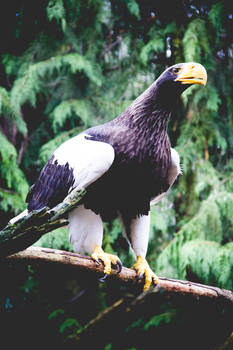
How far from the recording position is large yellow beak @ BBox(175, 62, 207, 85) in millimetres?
Result: 2645

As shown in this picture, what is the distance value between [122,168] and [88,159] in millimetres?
212

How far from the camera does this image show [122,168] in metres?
2.60

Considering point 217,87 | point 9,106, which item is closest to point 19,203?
point 9,106

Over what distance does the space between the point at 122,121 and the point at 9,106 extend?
183 centimetres

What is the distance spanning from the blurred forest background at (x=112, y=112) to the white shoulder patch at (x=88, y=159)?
1.35 metres

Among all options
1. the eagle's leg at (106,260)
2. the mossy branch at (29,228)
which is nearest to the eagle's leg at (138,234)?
the eagle's leg at (106,260)

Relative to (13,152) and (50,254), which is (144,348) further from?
(50,254)

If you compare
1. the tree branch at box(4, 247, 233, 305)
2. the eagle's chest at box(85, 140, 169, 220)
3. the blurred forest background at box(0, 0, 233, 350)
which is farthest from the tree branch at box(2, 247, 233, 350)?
the eagle's chest at box(85, 140, 169, 220)

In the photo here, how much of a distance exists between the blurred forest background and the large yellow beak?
141 cm

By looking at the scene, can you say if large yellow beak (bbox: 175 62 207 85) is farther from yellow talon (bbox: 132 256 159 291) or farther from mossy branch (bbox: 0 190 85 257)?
mossy branch (bbox: 0 190 85 257)

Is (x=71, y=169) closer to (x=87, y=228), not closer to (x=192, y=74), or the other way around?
(x=87, y=228)

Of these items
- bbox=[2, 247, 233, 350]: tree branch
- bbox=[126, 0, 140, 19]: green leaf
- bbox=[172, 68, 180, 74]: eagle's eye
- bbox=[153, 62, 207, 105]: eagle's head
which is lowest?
bbox=[2, 247, 233, 350]: tree branch

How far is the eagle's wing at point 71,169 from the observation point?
2.52 m

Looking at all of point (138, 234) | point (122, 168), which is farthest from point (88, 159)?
point (138, 234)
